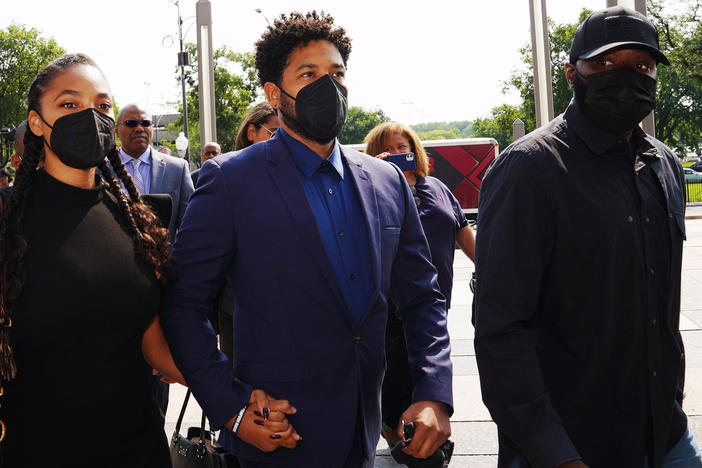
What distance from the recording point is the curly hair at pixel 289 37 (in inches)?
100

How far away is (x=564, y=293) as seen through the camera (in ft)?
7.42

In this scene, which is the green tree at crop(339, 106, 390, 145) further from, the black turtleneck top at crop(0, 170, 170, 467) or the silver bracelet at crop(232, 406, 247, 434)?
the silver bracelet at crop(232, 406, 247, 434)

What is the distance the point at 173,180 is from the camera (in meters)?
5.46

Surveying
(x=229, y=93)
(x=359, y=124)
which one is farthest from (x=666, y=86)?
(x=359, y=124)

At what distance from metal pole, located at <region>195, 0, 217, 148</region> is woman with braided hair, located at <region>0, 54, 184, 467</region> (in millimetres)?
7503

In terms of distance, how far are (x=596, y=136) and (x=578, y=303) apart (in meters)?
0.53

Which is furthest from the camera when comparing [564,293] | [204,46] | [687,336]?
[204,46]

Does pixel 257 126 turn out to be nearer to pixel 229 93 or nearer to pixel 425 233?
pixel 425 233

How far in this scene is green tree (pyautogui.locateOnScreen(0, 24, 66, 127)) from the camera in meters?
55.3

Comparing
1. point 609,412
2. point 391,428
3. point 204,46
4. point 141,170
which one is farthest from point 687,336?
point 204,46

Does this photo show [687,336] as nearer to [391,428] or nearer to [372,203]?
[391,428]

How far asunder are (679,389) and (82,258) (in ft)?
6.19

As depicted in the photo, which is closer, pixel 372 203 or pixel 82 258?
pixel 82 258

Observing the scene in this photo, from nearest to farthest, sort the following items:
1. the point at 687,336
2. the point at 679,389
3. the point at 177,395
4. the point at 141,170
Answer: the point at 679,389 < the point at 141,170 < the point at 177,395 < the point at 687,336
